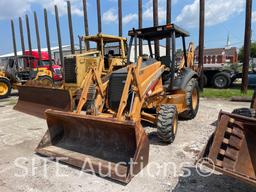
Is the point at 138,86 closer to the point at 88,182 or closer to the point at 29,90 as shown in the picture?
the point at 88,182

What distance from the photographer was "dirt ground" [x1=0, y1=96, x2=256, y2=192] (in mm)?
3342

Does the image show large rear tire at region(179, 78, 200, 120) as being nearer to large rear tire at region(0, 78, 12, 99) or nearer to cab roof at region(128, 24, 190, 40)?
cab roof at region(128, 24, 190, 40)

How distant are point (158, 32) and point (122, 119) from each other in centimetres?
263

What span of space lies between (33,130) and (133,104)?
3071 millimetres

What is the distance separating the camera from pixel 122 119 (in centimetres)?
430

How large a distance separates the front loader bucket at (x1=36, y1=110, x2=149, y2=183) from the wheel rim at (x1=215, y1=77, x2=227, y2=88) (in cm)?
1120

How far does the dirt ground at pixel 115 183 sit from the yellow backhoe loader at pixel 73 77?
2.10 meters

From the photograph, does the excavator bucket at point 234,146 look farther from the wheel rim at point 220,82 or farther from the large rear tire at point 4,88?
the large rear tire at point 4,88

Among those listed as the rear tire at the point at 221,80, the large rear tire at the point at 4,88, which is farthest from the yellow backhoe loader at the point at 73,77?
the rear tire at the point at 221,80

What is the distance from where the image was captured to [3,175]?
380 cm

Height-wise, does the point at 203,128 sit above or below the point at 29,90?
below

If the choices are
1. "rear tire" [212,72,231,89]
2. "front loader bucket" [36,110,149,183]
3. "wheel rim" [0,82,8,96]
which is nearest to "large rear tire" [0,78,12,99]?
"wheel rim" [0,82,8,96]

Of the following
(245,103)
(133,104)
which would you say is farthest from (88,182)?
(245,103)

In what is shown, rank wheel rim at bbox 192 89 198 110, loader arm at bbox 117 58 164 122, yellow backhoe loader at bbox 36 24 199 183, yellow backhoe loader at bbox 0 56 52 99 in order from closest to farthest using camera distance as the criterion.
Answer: yellow backhoe loader at bbox 36 24 199 183
loader arm at bbox 117 58 164 122
wheel rim at bbox 192 89 198 110
yellow backhoe loader at bbox 0 56 52 99
